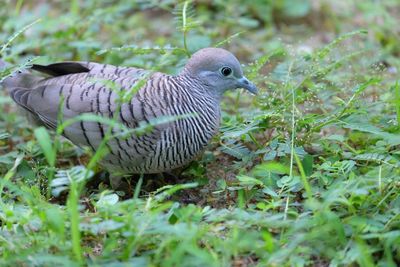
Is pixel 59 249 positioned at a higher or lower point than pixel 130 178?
higher

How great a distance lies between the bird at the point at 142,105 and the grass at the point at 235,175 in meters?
0.18

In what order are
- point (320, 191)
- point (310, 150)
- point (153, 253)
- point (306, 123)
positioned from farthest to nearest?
point (310, 150) < point (306, 123) < point (320, 191) < point (153, 253)

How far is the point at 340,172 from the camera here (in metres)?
3.46

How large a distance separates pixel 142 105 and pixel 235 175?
29.1 inches

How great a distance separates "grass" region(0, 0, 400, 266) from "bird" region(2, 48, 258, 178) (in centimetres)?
18

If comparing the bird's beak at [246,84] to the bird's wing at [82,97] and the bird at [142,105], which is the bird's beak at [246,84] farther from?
the bird's wing at [82,97]

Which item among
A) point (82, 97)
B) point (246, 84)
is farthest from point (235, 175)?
point (82, 97)

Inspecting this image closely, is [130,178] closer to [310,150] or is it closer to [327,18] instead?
[310,150]

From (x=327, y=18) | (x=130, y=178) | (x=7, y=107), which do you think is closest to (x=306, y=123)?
(x=130, y=178)

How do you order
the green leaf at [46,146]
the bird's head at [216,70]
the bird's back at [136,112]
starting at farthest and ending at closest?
1. the bird's head at [216,70]
2. the bird's back at [136,112]
3. the green leaf at [46,146]

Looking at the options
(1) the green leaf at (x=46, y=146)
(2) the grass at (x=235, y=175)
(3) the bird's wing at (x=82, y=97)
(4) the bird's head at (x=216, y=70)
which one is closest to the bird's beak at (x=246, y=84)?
(4) the bird's head at (x=216, y=70)

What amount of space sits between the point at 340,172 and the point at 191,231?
3.57 ft

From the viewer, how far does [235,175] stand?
395 centimetres

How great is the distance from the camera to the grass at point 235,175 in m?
2.85
